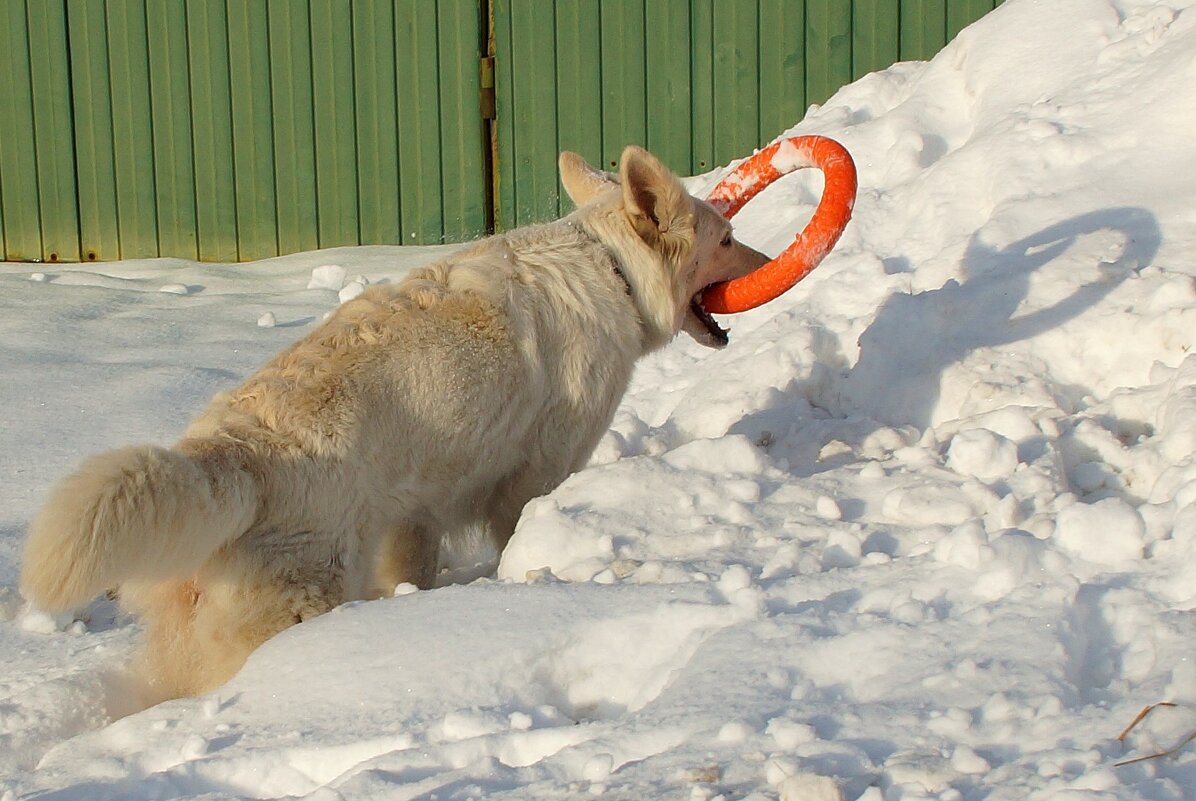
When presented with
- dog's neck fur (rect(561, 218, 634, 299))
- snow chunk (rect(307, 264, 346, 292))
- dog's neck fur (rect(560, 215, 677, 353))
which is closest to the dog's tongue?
dog's neck fur (rect(560, 215, 677, 353))

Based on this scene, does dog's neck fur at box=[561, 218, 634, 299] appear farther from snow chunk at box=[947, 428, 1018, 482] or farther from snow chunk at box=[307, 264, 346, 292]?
snow chunk at box=[307, 264, 346, 292]

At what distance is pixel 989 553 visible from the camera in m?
3.38

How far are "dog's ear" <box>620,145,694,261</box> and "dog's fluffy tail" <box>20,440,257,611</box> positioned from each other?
1.84 meters

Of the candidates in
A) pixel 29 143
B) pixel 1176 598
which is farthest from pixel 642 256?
pixel 29 143

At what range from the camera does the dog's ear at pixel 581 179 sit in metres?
5.81

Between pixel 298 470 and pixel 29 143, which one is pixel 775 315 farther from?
pixel 29 143

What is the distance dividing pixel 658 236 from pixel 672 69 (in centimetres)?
497

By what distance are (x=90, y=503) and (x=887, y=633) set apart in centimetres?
189

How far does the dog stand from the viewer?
3.46 m

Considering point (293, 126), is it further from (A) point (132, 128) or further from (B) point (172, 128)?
(A) point (132, 128)

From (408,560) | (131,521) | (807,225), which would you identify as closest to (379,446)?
(408,560)

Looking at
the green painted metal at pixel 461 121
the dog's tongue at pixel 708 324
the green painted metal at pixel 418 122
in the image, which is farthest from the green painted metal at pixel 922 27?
the dog's tongue at pixel 708 324

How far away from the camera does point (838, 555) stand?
3.76m

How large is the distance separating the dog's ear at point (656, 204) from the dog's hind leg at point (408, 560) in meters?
1.38
